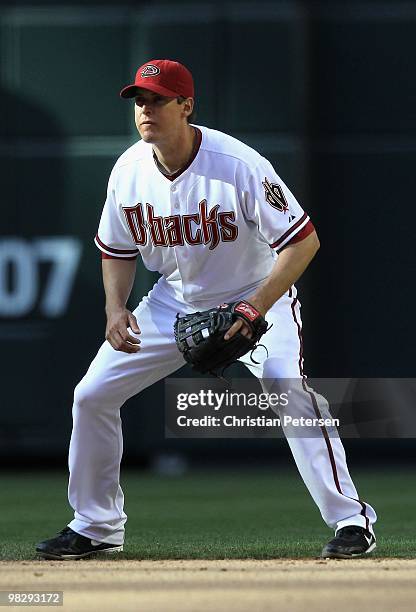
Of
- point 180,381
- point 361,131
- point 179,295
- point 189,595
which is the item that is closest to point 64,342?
point 180,381

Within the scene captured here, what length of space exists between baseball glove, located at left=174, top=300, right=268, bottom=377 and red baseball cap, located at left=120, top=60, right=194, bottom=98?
68 cm

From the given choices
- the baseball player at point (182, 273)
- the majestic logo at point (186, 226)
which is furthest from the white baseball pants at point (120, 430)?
the majestic logo at point (186, 226)

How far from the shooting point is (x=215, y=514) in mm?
5977

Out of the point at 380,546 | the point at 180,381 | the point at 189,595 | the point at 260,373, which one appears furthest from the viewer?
the point at 180,381

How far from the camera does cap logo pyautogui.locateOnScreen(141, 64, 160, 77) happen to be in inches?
167

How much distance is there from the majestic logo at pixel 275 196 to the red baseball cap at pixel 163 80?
38 centimetres

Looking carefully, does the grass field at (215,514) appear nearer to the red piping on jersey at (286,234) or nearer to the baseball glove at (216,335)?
the baseball glove at (216,335)

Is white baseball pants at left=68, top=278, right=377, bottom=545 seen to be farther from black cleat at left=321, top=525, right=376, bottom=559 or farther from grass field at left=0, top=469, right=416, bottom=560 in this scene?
grass field at left=0, top=469, right=416, bottom=560

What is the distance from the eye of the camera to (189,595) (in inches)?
144

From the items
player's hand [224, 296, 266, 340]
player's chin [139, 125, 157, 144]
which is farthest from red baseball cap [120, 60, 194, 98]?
player's hand [224, 296, 266, 340]

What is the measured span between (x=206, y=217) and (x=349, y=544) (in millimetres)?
1091

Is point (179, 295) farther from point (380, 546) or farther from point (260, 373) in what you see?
point (380, 546)

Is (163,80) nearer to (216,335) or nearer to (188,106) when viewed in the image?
(188,106)

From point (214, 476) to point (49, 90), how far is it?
7.39 feet
